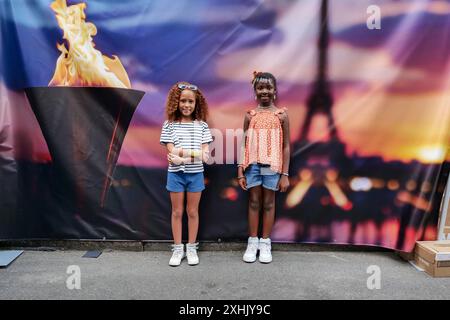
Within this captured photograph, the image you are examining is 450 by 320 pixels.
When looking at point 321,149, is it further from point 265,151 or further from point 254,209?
point 254,209

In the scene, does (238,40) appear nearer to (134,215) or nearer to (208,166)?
(208,166)

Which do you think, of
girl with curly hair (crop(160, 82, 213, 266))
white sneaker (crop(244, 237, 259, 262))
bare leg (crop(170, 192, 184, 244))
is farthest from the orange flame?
white sneaker (crop(244, 237, 259, 262))

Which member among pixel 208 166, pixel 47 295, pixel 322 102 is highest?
pixel 322 102

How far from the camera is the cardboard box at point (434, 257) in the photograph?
318 cm

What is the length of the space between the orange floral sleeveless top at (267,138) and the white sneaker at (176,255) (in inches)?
39.8

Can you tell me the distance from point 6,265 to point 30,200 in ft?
2.14

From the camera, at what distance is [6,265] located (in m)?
3.38

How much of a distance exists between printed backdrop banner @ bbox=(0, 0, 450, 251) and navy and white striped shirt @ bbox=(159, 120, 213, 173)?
0.87 ft

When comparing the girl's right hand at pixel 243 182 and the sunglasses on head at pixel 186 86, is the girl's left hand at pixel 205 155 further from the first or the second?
the sunglasses on head at pixel 186 86

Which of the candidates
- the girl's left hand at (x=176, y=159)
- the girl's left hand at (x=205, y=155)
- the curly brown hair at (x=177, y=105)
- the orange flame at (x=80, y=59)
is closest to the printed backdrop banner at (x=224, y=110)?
the orange flame at (x=80, y=59)

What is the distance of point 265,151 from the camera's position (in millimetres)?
3408

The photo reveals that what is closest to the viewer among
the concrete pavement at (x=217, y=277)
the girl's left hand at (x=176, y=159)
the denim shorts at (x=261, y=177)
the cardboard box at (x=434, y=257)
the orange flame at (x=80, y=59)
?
the concrete pavement at (x=217, y=277)

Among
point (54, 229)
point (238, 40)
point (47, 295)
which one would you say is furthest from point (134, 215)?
point (238, 40)
